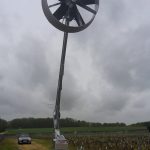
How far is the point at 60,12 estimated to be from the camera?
2683 centimetres

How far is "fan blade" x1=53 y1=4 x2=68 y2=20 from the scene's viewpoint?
87.0ft

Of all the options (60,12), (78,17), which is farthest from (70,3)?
(60,12)

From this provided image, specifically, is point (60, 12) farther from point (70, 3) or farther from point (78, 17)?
point (78, 17)

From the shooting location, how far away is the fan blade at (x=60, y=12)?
2651 cm

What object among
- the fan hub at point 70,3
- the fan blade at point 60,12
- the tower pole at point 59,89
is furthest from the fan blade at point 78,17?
the tower pole at point 59,89

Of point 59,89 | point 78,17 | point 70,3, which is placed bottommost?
point 59,89

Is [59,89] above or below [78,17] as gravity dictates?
below

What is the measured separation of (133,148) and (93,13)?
94.6ft

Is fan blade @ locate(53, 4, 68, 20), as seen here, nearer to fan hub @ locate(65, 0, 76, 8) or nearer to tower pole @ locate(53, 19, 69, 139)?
fan hub @ locate(65, 0, 76, 8)

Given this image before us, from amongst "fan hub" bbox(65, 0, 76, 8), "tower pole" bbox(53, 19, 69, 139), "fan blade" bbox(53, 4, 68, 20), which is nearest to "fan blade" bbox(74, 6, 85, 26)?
"fan hub" bbox(65, 0, 76, 8)

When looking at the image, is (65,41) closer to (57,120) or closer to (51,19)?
(51,19)

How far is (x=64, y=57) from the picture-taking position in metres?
26.9

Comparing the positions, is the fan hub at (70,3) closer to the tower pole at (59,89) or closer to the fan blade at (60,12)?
the fan blade at (60,12)

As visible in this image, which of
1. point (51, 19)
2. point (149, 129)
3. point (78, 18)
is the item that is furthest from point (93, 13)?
point (149, 129)
